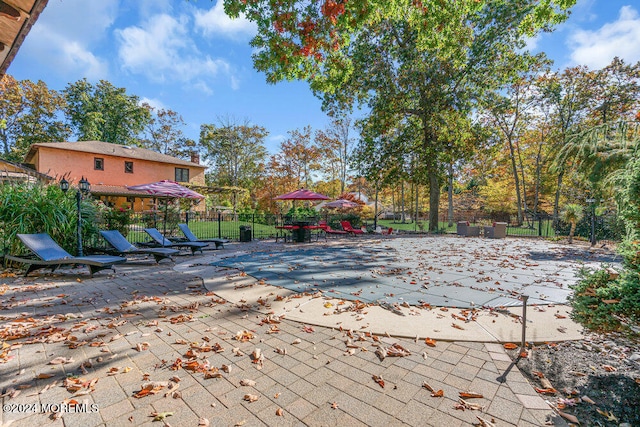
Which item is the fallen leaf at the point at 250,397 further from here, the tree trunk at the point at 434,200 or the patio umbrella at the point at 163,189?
the tree trunk at the point at 434,200

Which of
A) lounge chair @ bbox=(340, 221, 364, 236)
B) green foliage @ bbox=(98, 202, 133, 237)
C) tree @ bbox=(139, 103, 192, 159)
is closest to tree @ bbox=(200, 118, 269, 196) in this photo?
tree @ bbox=(139, 103, 192, 159)

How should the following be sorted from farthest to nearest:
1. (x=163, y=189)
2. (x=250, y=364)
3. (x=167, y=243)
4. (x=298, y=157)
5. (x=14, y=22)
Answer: (x=298, y=157), (x=163, y=189), (x=167, y=243), (x=250, y=364), (x=14, y=22)

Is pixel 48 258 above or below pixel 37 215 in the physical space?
below

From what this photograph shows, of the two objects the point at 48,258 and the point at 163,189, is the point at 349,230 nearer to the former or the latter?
the point at 163,189

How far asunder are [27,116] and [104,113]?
7546 mm

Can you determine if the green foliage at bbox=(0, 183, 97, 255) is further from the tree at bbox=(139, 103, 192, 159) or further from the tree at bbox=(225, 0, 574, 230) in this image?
the tree at bbox=(139, 103, 192, 159)

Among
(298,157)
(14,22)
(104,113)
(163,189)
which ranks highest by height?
(104,113)

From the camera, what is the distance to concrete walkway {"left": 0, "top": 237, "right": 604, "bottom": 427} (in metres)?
1.98

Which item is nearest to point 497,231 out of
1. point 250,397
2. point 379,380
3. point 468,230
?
point 468,230

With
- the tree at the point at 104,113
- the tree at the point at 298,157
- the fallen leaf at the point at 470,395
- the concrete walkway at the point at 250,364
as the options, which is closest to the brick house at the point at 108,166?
the tree at the point at 104,113

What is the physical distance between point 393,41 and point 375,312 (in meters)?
16.9

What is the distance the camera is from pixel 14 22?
99.2 inches

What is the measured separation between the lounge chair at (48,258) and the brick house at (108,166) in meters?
17.3

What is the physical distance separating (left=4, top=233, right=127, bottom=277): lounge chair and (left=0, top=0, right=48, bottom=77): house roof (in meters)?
4.23
